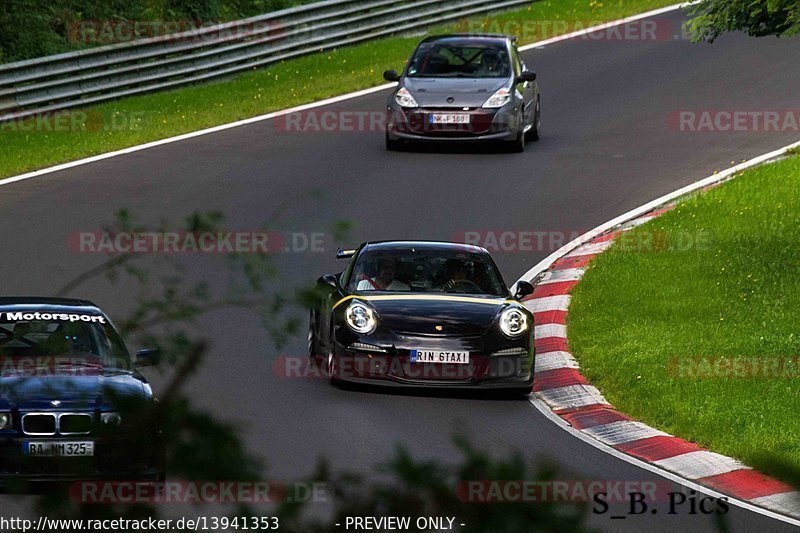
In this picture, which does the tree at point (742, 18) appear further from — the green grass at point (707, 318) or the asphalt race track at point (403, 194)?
the asphalt race track at point (403, 194)

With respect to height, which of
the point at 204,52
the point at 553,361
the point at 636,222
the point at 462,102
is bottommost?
the point at 553,361

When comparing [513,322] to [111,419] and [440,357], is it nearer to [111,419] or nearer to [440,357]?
[440,357]

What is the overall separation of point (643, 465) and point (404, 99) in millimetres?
13270

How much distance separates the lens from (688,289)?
52.1 feet

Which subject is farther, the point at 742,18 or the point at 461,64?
the point at 461,64

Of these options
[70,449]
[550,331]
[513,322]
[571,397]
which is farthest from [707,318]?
[70,449]

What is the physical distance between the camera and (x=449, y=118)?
74.4 feet

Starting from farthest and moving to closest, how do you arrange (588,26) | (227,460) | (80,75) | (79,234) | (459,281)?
1. (588,26)
2. (80,75)
3. (79,234)
4. (459,281)
5. (227,460)

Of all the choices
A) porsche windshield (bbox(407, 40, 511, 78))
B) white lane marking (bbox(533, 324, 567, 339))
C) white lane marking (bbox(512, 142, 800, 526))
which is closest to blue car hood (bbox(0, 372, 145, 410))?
white lane marking (bbox(512, 142, 800, 526))

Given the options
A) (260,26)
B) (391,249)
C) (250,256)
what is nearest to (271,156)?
(260,26)

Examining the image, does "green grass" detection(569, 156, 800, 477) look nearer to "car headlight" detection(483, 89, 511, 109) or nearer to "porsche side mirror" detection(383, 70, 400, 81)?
"car headlight" detection(483, 89, 511, 109)

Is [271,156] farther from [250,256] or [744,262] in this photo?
[250,256]

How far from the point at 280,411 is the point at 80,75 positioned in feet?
51.7

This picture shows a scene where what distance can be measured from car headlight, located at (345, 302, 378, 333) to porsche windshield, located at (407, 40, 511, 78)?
11374 millimetres
